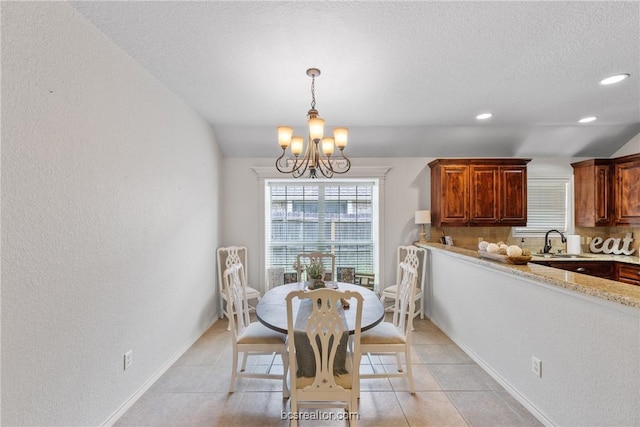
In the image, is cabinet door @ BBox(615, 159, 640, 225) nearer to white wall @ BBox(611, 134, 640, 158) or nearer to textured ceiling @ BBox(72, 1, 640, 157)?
white wall @ BBox(611, 134, 640, 158)

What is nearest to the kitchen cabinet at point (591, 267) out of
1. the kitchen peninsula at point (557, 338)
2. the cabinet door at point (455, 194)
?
the cabinet door at point (455, 194)

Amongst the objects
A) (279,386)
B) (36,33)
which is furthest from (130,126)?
(279,386)

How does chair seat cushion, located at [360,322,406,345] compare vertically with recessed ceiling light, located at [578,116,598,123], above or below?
below

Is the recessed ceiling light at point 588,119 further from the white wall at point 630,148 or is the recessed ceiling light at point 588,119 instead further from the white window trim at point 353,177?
the white window trim at point 353,177

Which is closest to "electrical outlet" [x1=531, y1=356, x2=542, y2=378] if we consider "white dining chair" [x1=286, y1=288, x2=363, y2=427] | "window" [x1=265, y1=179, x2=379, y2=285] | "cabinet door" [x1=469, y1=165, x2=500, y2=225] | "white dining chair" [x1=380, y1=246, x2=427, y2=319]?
"white dining chair" [x1=286, y1=288, x2=363, y2=427]

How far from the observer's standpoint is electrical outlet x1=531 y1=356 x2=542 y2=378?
199 centimetres

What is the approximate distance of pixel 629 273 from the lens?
3566 millimetres

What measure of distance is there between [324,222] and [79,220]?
326cm

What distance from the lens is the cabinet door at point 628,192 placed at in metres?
3.76

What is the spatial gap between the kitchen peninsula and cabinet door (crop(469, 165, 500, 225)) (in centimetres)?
134

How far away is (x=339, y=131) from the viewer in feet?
7.66

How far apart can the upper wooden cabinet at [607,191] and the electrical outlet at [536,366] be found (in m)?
3.23

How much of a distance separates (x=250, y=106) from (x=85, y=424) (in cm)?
289

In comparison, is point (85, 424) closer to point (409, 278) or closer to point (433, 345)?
point (409, 278)
